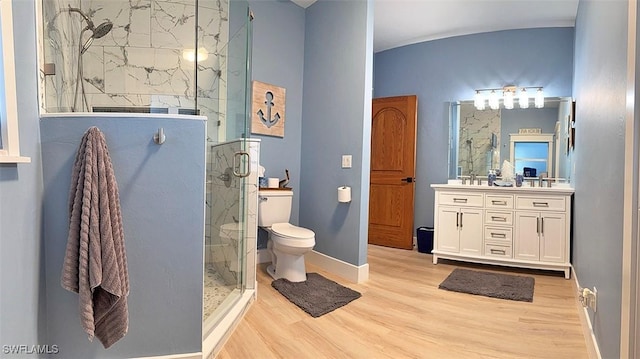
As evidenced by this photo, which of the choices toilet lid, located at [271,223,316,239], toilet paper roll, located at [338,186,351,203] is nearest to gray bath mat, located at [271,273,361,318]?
toilet lid, located at [271,223,316,239]

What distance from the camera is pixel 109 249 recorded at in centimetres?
130

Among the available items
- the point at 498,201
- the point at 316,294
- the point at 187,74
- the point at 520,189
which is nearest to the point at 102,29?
the point at 187,74

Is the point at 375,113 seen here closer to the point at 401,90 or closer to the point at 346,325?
the point at 401,90

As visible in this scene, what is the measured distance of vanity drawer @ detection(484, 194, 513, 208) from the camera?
10.7 feet

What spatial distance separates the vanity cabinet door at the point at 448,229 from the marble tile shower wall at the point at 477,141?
76 cm

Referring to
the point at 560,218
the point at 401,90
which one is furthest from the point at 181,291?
the point at 401,90

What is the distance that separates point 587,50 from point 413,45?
2.32 m

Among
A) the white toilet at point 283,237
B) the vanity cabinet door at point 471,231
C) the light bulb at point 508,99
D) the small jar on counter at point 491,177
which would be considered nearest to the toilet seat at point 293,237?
the white toilet at point 283,237

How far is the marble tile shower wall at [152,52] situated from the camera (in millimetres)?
2111

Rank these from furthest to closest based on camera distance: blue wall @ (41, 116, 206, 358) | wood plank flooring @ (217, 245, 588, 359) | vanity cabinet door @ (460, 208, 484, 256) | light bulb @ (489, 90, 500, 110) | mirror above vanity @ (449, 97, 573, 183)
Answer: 1. light bulb @ (489, 90, 500, 110)
2. mirror above vanity @ (449, 97, 573, 183)
3. vanity cabinet door @ (460, 208, 484, 256)
4. wood plank flooring @ (217, 245, 588, 359)
5. blue wall @ (41, 116, 206, 358)

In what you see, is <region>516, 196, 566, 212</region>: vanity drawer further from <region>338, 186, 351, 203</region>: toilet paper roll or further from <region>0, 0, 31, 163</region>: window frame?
<region>0, 0, 31, 163</region>: window frame

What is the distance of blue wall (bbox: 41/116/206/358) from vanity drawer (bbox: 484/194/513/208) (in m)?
2.93

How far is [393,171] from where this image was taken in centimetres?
432

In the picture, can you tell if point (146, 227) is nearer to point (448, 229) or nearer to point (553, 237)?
point (448, 229)
